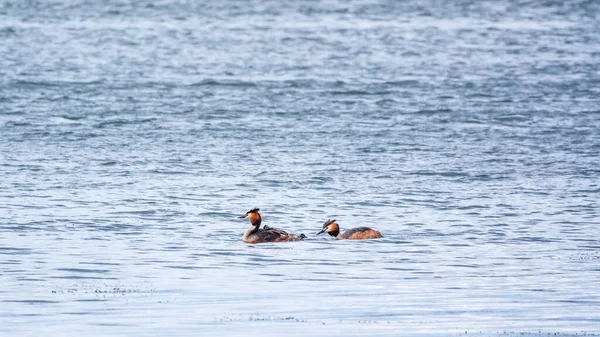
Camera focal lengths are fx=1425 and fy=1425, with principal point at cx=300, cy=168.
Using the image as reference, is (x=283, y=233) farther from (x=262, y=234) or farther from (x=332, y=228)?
(x=332, y=228)

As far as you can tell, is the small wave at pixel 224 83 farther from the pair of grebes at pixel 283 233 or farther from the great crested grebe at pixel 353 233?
the great crested grebe at pixel 353 233

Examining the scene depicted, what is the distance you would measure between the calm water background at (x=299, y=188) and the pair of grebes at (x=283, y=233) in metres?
0.20

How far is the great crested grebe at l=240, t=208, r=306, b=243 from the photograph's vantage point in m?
20.4

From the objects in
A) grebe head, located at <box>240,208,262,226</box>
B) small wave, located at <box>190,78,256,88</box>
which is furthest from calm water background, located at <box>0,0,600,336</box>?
grebe head, located at <box>240,208,262,226</box>

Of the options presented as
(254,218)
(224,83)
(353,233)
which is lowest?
(353,233)

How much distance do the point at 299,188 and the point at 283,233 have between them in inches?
190

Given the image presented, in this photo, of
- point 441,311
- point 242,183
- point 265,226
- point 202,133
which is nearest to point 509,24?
point 202,133

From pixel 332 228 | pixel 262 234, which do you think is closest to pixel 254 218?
pixel 262 234

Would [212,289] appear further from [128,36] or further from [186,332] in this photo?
[128,36]

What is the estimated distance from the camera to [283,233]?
20.5 meters

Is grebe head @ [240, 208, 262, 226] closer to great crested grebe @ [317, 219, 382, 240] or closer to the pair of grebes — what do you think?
the pair of grebes

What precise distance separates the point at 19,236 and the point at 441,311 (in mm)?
7494

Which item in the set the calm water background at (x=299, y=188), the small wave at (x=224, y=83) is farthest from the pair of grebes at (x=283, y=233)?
the small wave at (x=224, y=83)

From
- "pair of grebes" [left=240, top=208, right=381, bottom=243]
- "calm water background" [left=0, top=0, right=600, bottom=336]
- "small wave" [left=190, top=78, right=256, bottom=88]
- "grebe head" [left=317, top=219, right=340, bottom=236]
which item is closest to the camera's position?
"calm water background" [left=0, top=0, right=600, bottom=336]
